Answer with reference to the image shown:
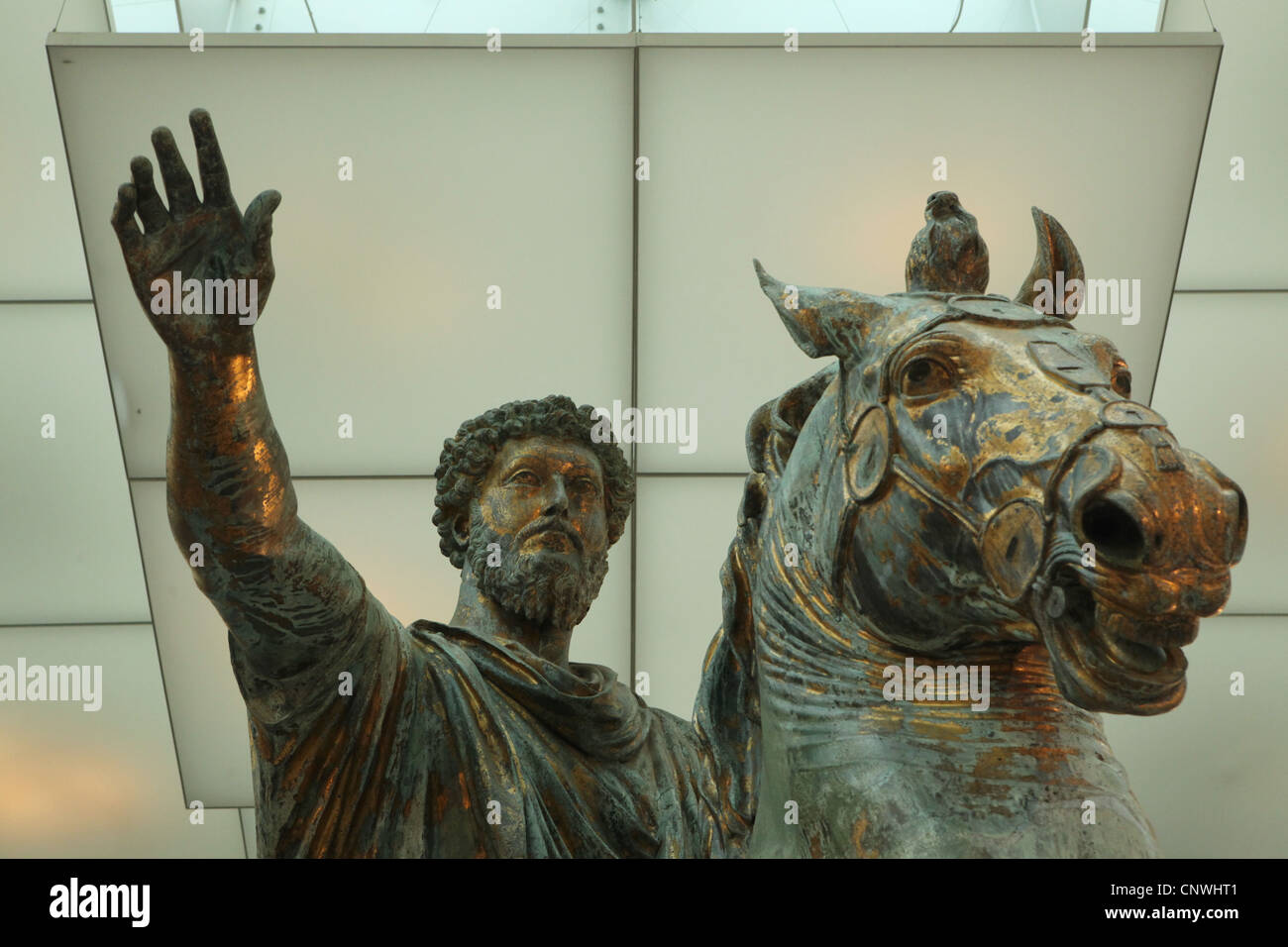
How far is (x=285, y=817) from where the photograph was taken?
116 inches

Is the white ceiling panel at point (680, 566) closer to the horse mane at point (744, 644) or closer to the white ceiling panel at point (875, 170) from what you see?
the white ceiling panel at point (875, 170)

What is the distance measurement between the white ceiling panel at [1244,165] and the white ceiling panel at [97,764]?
4.37 meters

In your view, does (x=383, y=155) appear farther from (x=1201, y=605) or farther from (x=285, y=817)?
(x=1201, y=605)

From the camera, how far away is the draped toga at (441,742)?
270 cm

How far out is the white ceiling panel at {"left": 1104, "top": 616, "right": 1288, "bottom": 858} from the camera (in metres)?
6.71

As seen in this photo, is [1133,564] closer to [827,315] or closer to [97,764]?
[827,315]

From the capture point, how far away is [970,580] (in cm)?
201

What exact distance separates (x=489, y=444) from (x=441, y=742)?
0.96m

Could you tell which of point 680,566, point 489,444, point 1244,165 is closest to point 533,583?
point 489,444

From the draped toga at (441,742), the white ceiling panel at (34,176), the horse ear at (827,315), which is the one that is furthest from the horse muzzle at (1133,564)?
the white ceiling panel at (34,176)
